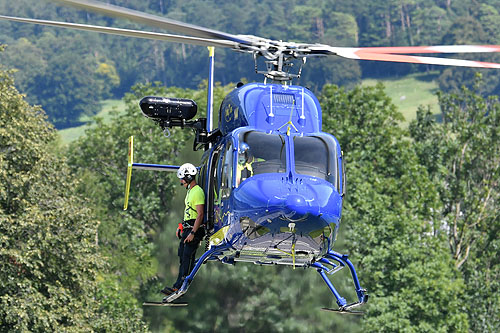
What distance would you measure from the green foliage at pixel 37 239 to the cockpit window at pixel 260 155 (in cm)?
1815

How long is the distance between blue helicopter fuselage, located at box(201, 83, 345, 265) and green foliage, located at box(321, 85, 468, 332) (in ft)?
98.5

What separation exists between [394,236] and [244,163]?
112 feet

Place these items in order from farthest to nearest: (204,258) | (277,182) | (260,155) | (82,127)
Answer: (82,127) < (204,258) < (260,155) < (277,182)

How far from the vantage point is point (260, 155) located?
1562cm

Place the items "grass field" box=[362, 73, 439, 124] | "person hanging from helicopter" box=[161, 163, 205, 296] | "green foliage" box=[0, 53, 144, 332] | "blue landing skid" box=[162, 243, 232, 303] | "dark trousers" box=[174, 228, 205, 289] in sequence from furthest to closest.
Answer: "grass field" box=[362, 73, 439, 124], "green foliage" box=[0, 53, 144, 332], "dark trousers" box=[174, 228, 205, 289], "person hanging from helicopter" box=[161, 163, 205, 296], "blue landing skid" box=[162, 243, 232, 303]

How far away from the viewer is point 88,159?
60.3m

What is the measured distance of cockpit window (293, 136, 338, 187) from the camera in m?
15.6

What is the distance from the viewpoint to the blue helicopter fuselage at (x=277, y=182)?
49.2 ft

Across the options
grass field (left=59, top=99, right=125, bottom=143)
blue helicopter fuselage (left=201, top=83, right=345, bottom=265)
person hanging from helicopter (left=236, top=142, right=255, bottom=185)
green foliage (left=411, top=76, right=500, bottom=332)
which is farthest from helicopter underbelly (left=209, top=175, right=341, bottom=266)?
grass field (left=59, top=99, right=125, bottom=143)

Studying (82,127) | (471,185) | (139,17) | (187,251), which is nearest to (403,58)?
(139,17)

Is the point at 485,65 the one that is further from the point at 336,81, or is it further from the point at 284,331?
the point at 336,81

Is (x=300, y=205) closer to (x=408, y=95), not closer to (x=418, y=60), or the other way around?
(x=418, y=60)

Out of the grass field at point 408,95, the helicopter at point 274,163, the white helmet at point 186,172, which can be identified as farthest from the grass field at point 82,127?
the helicopter at point 274,163

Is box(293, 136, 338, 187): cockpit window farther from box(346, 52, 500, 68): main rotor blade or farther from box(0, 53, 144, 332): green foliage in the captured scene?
box(0, 53, 144, 332): green foliage
